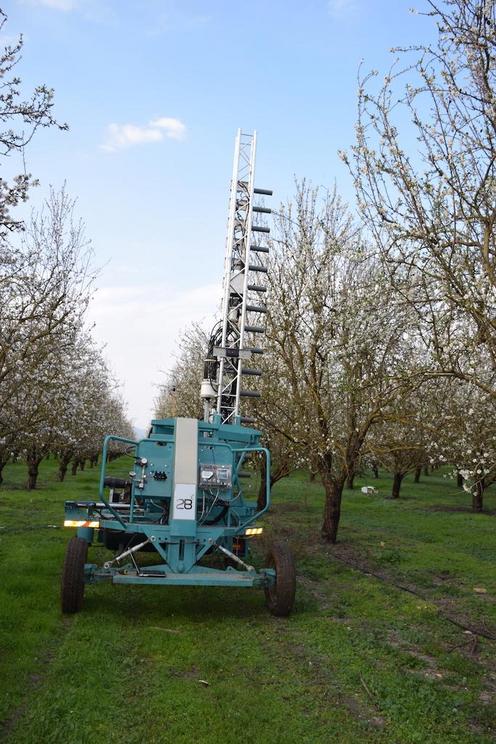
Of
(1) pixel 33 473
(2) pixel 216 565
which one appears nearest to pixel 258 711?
(2) pixel 216 565

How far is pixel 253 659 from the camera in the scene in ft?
24.9

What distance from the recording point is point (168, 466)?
1002 centimetres

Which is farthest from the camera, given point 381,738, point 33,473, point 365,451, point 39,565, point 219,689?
point 33,473

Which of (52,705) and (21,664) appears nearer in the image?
(52,705)

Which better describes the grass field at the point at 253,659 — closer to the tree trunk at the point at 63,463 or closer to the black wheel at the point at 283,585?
the black wheel at the point at 283,585

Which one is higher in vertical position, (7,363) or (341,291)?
(341,291)

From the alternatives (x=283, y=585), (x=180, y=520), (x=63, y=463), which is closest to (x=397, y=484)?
(x=63, y=463)

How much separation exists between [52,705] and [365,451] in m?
11.1

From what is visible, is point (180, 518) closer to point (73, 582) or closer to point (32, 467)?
point (73, 582)

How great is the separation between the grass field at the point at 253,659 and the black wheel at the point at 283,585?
0.61 ft

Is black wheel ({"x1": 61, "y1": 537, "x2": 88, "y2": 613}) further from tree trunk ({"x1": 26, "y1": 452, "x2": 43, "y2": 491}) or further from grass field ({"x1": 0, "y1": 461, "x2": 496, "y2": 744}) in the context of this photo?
tree trunk ({"x1": 26, "y1": 452, "x2": 43, "y2": 491})

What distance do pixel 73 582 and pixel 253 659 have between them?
2.77 meters

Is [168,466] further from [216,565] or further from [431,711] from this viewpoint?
[431,711]

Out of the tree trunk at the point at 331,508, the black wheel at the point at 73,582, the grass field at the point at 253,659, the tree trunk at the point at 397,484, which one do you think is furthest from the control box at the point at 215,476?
the tree trunk at the point at 397,484
